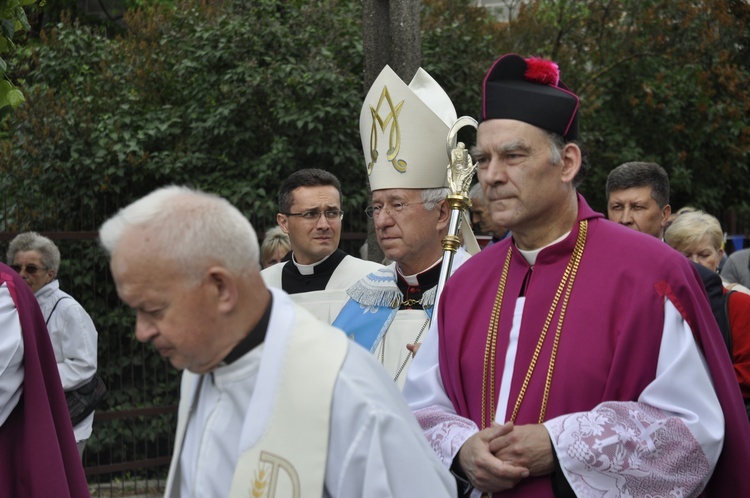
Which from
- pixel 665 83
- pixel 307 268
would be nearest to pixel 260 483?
pixel 307 268

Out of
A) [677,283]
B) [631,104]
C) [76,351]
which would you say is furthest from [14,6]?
[631,104]

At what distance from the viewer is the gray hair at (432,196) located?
4679mm

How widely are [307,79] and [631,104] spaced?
5.00 metres

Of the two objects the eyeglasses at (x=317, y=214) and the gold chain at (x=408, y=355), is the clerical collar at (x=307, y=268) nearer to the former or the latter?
the eyeglasses at (x=317, y=214)

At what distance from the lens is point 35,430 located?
4750 mm

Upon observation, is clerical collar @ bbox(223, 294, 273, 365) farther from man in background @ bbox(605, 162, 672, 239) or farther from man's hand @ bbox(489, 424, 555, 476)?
man in background @ bbox(605, 162, 672, 239)

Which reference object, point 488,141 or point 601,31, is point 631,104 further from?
point 488,141

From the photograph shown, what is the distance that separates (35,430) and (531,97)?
2632 millimetres

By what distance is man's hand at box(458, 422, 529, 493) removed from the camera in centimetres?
318

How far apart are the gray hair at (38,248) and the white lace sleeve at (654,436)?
4.67m

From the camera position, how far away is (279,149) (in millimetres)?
9172

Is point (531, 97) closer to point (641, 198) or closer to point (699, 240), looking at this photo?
point (641, 198)

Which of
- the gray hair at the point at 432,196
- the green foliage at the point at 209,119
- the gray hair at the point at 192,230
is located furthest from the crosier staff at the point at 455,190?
the green foliage at the point at 209,119

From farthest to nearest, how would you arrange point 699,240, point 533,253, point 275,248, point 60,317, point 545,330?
point 275,248 → point 60,317 → point 699,240 → point 533,253 → point 545,330
